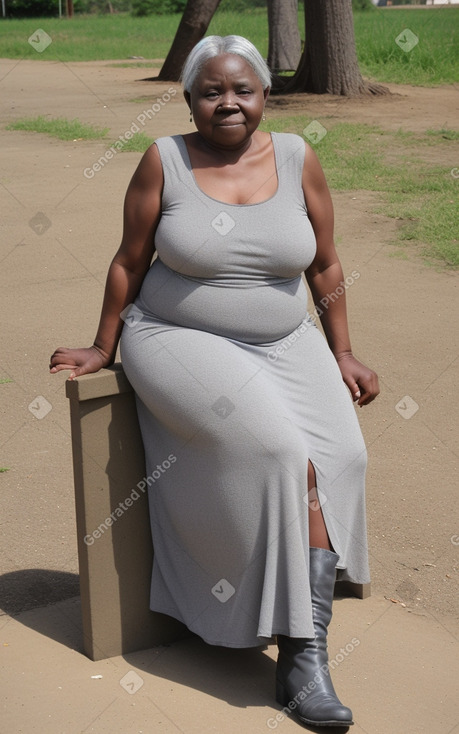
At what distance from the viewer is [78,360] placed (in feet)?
9.57

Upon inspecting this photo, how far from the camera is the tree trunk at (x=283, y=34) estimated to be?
18047 mm

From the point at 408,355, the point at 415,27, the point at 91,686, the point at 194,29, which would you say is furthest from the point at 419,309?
the point at 415,27

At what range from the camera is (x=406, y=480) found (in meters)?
4.35

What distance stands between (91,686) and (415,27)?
846 inches

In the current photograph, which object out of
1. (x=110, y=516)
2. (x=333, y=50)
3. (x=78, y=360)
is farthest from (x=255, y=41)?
(x=110, y=516)

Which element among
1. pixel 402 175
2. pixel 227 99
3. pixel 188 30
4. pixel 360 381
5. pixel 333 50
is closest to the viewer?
pixel 227 99

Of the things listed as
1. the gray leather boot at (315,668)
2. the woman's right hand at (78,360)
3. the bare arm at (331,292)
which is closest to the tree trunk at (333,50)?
the bare arm at (331,292)

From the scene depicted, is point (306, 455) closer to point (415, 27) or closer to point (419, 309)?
point (419, 309)

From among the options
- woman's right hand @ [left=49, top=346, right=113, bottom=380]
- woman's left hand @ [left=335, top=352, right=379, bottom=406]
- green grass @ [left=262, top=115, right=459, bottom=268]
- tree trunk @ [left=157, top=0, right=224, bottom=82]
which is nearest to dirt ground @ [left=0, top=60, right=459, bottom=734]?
green grass @ [left=262, top=115, right=459, bottom=268]

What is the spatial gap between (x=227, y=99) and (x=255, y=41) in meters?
21.6

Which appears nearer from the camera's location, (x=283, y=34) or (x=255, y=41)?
(x=283, y=34)

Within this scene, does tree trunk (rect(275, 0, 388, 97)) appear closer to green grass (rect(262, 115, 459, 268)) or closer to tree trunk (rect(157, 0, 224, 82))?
green grass (rect(262, 115, 459, 268))

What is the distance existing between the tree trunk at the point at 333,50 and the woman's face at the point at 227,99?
11.1 m

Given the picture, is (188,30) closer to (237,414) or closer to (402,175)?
(402,175)
